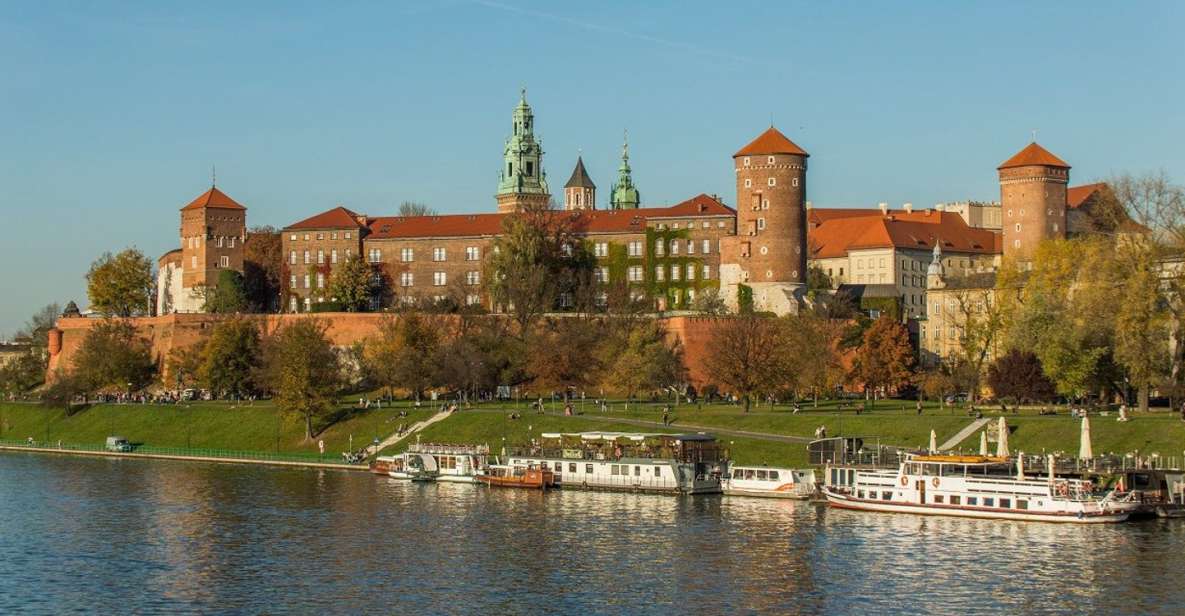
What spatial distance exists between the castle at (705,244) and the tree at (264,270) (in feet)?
2.87

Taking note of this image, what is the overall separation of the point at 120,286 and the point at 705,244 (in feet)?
143

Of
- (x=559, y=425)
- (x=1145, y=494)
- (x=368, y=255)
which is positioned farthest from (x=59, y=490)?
(x=368, y=255)

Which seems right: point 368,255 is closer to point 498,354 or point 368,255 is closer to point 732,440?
point 498,354

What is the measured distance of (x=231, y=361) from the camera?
106 metres

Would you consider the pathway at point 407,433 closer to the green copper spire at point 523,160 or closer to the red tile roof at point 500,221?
the red tile roof at point 500,221

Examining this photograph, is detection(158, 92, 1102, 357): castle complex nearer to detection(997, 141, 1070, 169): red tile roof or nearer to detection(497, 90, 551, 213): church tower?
detection(997, 141, 1070, 169): red tile roof

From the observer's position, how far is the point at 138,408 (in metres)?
104

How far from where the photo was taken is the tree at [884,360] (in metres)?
89.3

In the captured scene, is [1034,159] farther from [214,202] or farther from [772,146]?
[214,202]

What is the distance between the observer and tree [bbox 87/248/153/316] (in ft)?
418

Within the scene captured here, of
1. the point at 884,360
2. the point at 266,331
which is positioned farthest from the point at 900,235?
the point at 266,331

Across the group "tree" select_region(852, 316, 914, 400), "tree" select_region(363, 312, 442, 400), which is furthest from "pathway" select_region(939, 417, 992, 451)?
"tree" select_region(363, 312, 442, 400)

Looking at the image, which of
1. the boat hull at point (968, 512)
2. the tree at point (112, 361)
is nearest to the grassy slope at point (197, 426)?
the tree at point (112, 361)

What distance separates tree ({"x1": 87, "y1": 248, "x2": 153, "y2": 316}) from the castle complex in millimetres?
2858
